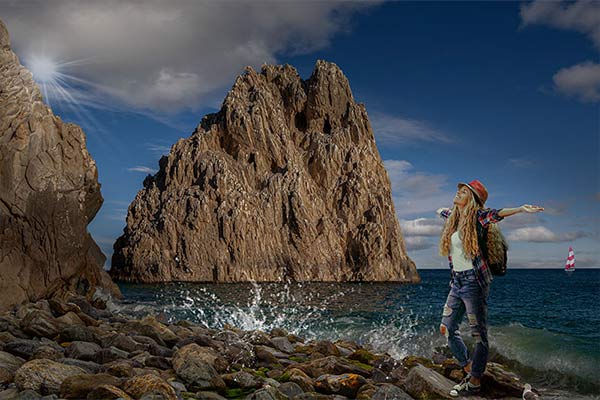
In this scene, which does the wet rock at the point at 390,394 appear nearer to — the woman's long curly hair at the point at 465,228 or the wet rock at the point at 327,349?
the woman's long curly hair at the point at 465,228

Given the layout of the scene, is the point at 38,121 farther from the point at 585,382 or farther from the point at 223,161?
the point at 223,161

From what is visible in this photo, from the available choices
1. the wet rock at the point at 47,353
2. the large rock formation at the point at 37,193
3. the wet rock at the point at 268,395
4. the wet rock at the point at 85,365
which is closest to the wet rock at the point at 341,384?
the wet rock at the point at 268,395

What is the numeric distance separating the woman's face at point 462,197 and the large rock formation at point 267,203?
254 feet

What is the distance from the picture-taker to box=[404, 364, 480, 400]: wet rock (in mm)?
8086

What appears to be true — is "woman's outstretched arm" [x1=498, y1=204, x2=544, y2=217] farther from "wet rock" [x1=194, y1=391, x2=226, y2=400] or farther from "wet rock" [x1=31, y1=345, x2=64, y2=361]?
"wet rock" [x1=31, y1=345, x2=64, y2=361]

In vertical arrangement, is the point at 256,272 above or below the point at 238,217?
below

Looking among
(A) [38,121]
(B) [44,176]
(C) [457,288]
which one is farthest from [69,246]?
Result: (C) [457,288]

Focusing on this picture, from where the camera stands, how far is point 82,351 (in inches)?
370

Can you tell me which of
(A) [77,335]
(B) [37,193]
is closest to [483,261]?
(A) [77,335]

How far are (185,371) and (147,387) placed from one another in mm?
1625

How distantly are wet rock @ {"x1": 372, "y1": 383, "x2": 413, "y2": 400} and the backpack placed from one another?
252cm

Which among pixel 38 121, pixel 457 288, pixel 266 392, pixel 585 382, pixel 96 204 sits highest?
pixel 38 121

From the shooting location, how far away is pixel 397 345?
Result: 15930 mm

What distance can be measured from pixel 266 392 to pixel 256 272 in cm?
7764
